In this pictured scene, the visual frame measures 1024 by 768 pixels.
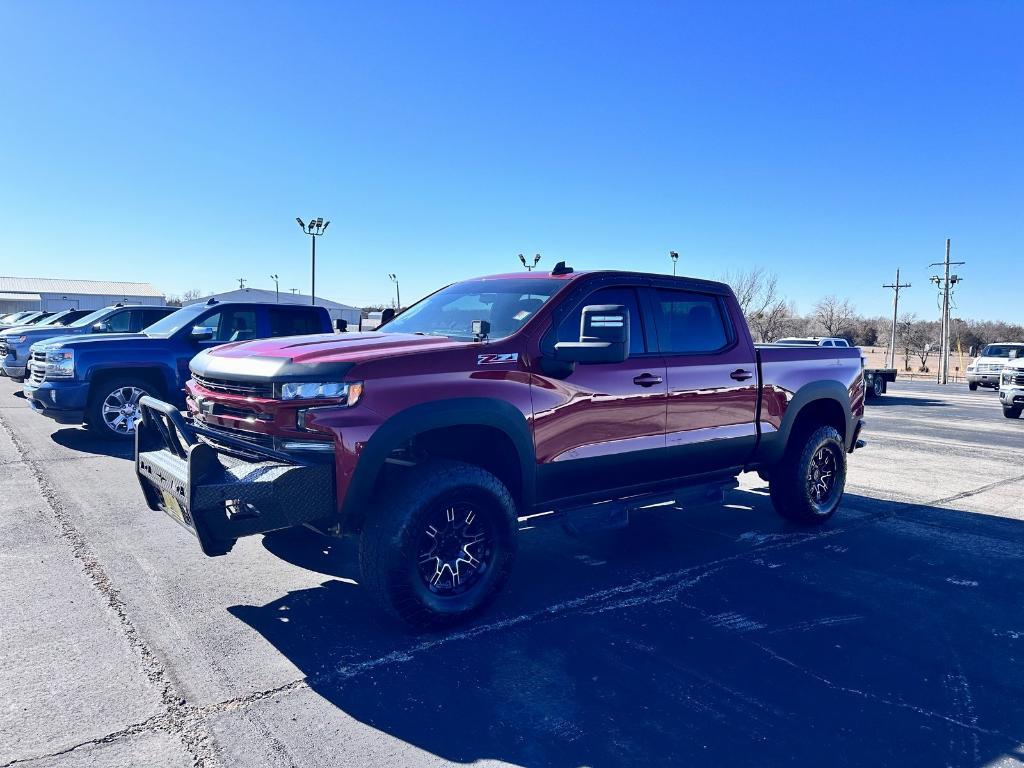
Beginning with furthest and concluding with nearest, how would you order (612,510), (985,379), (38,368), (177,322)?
(985,379) < (177,322) < (38,368) < (612,510)

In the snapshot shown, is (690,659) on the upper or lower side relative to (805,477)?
lower

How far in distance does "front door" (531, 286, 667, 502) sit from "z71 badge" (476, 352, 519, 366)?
6.9 inches

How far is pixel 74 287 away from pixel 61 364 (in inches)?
4017

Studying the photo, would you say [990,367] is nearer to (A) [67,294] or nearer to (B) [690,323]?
(B) [690,323]

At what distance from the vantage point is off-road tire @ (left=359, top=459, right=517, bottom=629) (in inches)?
145

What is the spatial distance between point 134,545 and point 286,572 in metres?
1.28

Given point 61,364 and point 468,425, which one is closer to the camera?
point 468,425

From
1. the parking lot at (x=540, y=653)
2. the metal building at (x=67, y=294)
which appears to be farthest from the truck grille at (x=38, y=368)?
the metal building at (x=67, y=294)

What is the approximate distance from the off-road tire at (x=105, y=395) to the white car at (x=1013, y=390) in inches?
676

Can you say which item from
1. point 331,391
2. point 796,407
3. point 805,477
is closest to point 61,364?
point 331,391

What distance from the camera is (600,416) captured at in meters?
4.56

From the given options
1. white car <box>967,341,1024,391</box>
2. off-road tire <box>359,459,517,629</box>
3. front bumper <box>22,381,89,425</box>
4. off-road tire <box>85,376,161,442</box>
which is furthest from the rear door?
white car <box>967,341,1024,391</box>

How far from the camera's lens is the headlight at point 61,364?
884cm

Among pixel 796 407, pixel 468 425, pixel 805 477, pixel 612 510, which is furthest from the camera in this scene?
pixel 805 477
